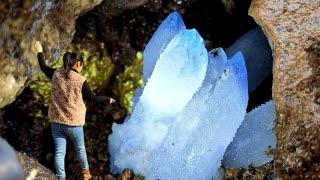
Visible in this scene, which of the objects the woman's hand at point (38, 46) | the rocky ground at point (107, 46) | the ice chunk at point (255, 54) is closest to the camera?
the woman's hand at point (38, 46)

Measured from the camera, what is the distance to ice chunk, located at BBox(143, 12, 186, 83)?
15.4 feet

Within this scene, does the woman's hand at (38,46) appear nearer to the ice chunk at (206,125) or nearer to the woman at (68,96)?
the woman at (68,96)

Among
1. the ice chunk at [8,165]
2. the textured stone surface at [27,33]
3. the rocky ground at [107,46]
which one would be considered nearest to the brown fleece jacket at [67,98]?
the textured stone surface at [27,33]

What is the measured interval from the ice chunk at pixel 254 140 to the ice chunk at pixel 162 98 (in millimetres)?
555

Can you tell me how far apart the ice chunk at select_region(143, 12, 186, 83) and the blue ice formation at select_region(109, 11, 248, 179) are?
0.06 metres

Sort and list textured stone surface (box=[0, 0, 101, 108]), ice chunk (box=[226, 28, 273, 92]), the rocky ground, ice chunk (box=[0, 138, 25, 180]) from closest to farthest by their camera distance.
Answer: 1. ice chunk (box=[0, 138, 25, 180])
2. textured stone surface (box=[0, 0, 101, 108])
3. the rocky ground
4. ice chunk (box=[226, 28, 273, 92])

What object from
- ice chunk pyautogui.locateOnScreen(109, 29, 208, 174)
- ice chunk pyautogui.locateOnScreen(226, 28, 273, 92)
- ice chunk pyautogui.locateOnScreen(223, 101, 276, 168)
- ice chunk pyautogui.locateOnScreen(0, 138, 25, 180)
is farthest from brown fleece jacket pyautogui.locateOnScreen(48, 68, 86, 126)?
ice chunk pyautogui.locateOnScreen(226, 28, 273, 92)

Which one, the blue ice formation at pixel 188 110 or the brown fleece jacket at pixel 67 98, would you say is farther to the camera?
the blue ice formation at pixel 188 110

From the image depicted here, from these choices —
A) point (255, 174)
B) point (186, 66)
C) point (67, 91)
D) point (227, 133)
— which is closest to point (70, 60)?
point (67, 91)

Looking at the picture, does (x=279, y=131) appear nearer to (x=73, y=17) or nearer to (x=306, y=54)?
(x=306, y=54)

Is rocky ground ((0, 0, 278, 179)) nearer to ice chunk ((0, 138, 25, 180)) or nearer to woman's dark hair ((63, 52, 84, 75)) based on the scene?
woman's dark hair ((63, 52, 84, 75))

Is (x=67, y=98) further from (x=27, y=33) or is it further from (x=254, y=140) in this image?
(x=254, y=140)

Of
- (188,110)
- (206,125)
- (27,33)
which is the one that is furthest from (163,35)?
(27,33)

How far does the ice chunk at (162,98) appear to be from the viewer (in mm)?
4469
